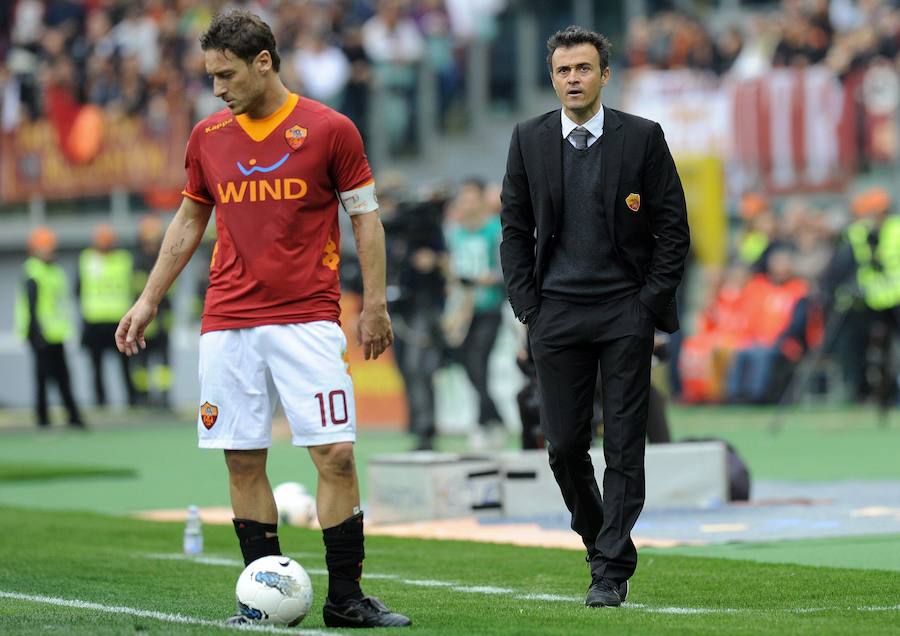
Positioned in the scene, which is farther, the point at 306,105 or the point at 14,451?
the point at 14,451


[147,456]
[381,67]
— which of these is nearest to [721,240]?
[381,67]

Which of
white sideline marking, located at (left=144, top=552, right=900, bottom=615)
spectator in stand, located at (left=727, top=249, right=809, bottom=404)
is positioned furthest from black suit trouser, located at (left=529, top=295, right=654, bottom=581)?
spectator in stand, located at (left=727, top=249, right=809, bottom=404)

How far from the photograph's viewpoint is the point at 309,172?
688cm

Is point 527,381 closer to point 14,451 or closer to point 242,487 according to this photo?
point 242,487

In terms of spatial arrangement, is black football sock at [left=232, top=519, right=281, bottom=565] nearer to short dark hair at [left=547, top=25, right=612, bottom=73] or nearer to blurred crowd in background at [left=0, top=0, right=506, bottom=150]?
short dark hair at [left=547, top=25, right=612, bottom=73]

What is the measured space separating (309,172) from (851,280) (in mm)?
14986

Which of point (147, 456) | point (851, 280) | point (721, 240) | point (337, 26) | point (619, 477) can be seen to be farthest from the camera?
point (337, 26)

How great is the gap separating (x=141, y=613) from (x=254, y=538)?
55cm

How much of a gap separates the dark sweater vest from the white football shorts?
1011 millimetres

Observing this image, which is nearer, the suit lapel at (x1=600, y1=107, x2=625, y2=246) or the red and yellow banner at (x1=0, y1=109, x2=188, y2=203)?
the suit lapel at (x1=600, y1=107, x2=625, y2=246)

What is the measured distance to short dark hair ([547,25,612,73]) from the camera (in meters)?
7.39

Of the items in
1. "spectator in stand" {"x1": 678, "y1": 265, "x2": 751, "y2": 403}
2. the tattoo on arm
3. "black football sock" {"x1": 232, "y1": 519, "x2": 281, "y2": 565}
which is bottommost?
"black football sock" {"x1": 232, "y1": 519, "x2": 281, "y2": 565}

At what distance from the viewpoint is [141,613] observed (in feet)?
23.7

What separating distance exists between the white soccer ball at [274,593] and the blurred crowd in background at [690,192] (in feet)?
31.6
